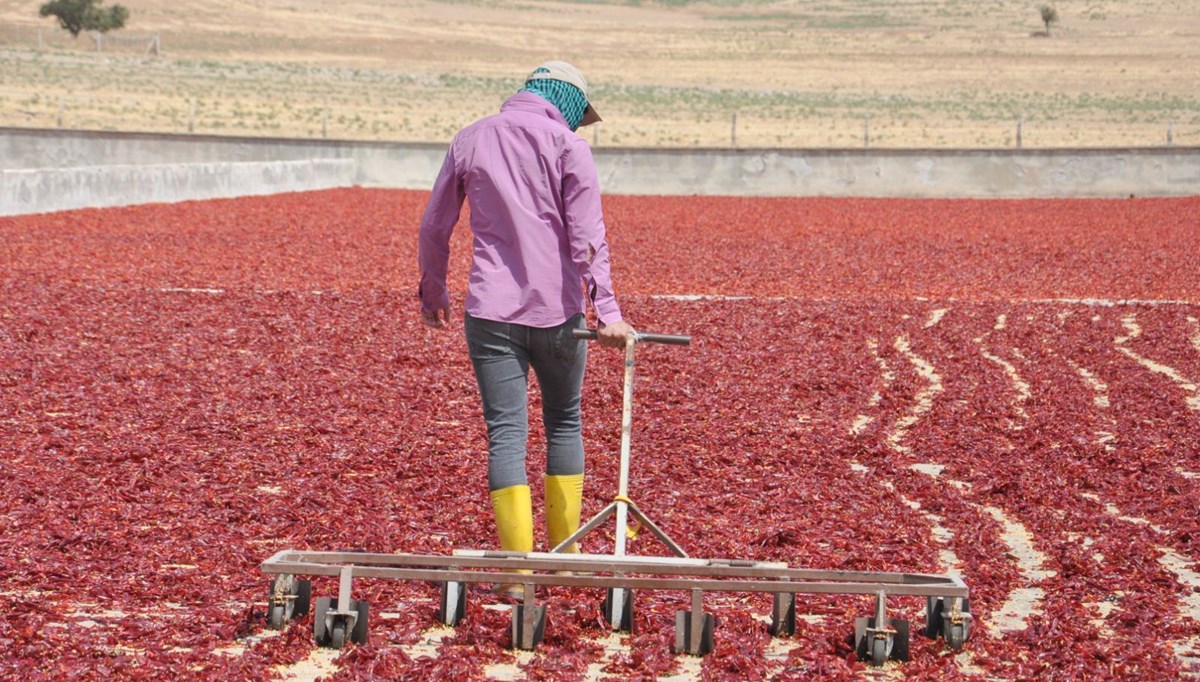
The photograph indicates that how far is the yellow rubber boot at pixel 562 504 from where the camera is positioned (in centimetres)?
572

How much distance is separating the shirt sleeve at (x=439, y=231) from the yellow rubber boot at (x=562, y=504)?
74cm

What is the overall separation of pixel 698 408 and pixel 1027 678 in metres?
5.14

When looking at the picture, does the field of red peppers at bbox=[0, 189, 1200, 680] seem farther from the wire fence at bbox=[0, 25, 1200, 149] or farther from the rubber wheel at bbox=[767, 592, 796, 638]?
the wire fence at bbox=[0, 25, 1200, 149]

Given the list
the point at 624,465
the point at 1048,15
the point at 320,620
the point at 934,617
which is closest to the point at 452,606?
the point at 320,620

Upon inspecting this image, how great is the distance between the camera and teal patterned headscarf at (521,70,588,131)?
5469 mm

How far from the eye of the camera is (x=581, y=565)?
16.5ft

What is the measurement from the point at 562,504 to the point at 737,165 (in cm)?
2990

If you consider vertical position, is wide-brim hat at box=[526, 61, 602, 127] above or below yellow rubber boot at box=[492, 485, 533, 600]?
above

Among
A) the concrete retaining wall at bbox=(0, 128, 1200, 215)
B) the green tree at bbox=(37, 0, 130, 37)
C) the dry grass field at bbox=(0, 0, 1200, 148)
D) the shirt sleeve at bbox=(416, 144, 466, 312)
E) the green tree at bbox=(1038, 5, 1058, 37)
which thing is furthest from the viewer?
the green tree at bbox=(1038, 5, 1058, 37)

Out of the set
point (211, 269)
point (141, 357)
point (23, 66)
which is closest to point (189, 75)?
point (23, 66)

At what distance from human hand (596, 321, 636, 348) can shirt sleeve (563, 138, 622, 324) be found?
49 millimetres

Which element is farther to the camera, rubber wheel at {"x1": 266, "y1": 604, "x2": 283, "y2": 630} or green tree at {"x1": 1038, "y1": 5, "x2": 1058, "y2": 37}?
green tree at {"x1": 1038, "y1": 5, "x2": 1058, "y2": 37}

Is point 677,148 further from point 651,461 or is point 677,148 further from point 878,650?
point 878,650

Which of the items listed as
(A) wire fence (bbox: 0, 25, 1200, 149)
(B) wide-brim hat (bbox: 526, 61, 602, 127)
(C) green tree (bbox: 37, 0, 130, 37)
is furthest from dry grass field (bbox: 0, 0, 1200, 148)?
(B) wide-brim hat (bbox: 526, 61, 602, 127)
